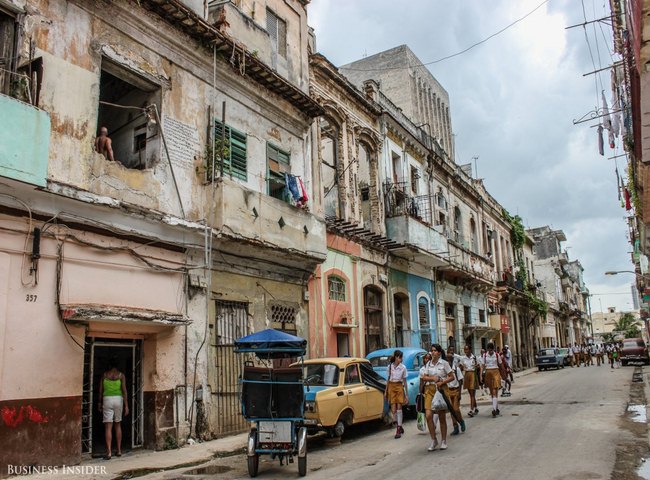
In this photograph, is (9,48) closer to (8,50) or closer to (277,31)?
(8,50)

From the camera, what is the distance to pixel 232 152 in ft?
44.4

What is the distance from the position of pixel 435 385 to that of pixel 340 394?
2.01 metres

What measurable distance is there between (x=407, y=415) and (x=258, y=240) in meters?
5.99

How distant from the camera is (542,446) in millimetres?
9094

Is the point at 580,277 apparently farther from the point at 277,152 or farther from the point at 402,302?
the point at 277,152

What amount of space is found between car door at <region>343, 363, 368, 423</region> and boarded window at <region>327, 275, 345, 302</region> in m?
5.64

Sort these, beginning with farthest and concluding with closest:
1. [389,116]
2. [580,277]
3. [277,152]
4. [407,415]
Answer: [580,277], [389,116], [277,152], [407,415]

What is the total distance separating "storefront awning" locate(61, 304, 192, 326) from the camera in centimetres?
902

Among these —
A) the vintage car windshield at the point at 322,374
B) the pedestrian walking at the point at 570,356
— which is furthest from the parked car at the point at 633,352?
the vintage car windshield at the point at 322,374

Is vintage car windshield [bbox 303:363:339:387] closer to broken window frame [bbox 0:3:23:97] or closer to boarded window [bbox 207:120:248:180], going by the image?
boarded window [bbox 207:120:248:180]

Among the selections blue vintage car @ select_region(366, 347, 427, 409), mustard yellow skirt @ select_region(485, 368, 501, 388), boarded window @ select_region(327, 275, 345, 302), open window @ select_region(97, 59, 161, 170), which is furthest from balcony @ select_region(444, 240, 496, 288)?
open window @ select_region(97, 59, 161, 170)

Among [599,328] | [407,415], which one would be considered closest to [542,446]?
[407,415]

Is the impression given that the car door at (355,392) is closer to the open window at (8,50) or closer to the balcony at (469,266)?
the open window at (8,50)

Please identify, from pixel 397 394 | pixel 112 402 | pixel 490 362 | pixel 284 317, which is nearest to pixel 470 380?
pixel 490 362
